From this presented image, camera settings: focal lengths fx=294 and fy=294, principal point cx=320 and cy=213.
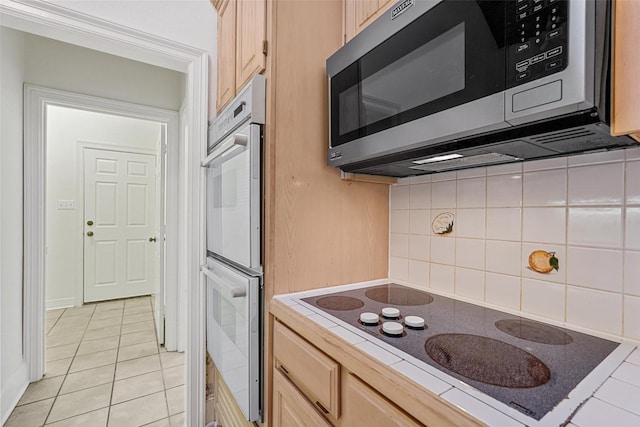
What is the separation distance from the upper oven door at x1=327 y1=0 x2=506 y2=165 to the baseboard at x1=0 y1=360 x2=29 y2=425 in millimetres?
2364

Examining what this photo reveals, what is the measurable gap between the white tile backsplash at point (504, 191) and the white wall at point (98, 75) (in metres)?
2.50

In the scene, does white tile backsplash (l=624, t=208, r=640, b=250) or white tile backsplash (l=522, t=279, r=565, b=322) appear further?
white tile backsplash (l=522, t=279, r=565, b=322)

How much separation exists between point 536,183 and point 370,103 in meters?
0.53

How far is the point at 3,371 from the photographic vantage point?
1.70 metres

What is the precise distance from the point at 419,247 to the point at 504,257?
0.31 m

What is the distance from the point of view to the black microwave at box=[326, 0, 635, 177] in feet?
1.57

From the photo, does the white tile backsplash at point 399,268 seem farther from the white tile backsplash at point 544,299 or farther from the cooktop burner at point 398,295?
the white tile backsplash at point 544,299

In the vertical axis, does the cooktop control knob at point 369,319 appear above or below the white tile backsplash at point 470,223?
below

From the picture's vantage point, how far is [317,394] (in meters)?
0.76

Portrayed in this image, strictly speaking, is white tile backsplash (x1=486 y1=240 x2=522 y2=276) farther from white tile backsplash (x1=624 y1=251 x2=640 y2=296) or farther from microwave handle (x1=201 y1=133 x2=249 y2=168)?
microwave handle (x1=201 y1=133 x2=249 y2=168)

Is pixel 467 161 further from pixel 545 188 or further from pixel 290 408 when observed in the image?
pixel 290 408

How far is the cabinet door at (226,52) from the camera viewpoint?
1333 millimetres

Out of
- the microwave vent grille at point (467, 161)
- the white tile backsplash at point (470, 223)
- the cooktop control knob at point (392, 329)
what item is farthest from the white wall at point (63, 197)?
the cooktop control knob at point (392, 329)

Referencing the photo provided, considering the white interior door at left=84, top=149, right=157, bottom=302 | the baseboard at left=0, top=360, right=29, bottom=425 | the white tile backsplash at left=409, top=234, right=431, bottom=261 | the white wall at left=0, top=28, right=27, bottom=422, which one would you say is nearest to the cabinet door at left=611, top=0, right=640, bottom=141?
the white tile backsplash at left=409, top=234, right=431, bottom=261
